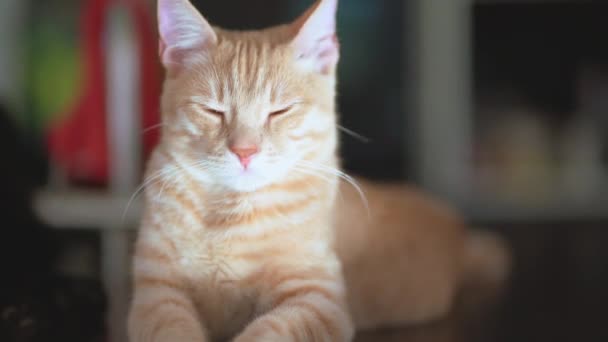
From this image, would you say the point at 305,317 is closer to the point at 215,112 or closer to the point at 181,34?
the point at 215,112

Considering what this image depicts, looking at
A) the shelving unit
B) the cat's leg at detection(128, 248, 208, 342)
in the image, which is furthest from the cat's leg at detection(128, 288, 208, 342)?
the shelving unit

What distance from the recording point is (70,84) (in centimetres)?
295

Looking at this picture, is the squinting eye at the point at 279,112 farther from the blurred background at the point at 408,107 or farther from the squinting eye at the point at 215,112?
the blurred background at the point at 408,107

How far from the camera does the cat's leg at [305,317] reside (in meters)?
1.09

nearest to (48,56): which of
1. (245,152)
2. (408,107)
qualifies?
(408,107)

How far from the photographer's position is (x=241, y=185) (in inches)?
48.0

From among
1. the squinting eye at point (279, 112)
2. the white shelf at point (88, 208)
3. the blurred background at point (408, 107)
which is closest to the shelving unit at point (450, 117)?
the blurred background at point (408, 107)

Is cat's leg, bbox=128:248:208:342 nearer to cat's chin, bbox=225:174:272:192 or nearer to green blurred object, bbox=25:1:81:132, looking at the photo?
cat's chin, bbox=225:174:272:192

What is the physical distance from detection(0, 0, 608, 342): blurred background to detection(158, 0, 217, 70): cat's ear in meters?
1.15

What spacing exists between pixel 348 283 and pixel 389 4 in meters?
2.53

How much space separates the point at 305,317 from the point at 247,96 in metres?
0.40

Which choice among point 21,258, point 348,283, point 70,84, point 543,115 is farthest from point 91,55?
point 543,115

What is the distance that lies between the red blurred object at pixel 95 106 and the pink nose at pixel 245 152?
63.1 inches

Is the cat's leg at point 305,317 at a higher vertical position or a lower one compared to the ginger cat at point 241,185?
lower
